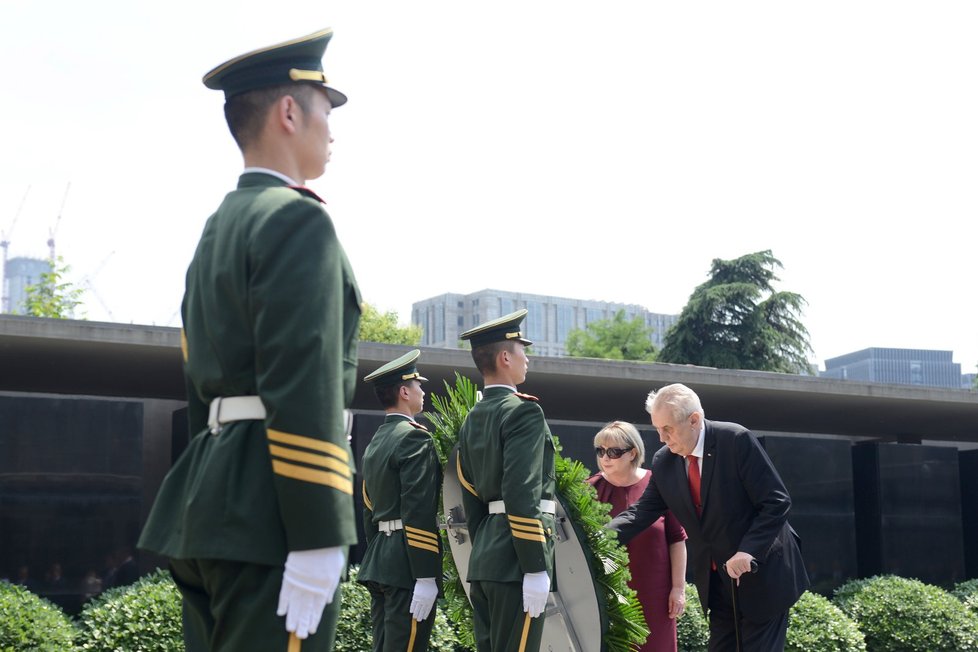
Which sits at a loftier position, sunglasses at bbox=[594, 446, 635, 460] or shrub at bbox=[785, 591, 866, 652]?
sunglasses at bbox=[594, 446, 635, 460]

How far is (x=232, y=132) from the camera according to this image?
3.43 m

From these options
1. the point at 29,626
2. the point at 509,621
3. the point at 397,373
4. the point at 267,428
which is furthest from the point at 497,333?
the point at 29,626

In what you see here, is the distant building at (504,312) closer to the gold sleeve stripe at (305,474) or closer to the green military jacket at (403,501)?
the green military jacket at (403,501)

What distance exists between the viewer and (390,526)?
7.82 metres

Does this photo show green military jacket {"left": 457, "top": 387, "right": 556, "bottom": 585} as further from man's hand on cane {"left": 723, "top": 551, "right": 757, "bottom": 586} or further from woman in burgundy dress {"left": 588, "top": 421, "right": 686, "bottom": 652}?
woman in burgundy dress {"left": 588, "top": 421, "right": 686, "bottom": 652}

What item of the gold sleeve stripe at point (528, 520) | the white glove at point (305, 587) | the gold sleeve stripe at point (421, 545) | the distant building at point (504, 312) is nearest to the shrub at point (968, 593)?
the gold sleeve stripe at point (421, 545)

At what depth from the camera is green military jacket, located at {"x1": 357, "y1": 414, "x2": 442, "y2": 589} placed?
24.2ft

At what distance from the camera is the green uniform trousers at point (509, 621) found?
→ 5.83 meters

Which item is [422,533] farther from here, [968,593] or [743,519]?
[968,593]

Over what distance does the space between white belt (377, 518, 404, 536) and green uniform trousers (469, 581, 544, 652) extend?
65.0 inches

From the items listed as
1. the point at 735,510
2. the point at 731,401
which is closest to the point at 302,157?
the point at 735,510

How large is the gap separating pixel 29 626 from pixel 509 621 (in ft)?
15.4

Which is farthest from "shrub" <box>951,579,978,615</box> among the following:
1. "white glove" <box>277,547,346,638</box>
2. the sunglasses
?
"white glove" <box>277,547,346,638</box>

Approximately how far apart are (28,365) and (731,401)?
8802 mm
